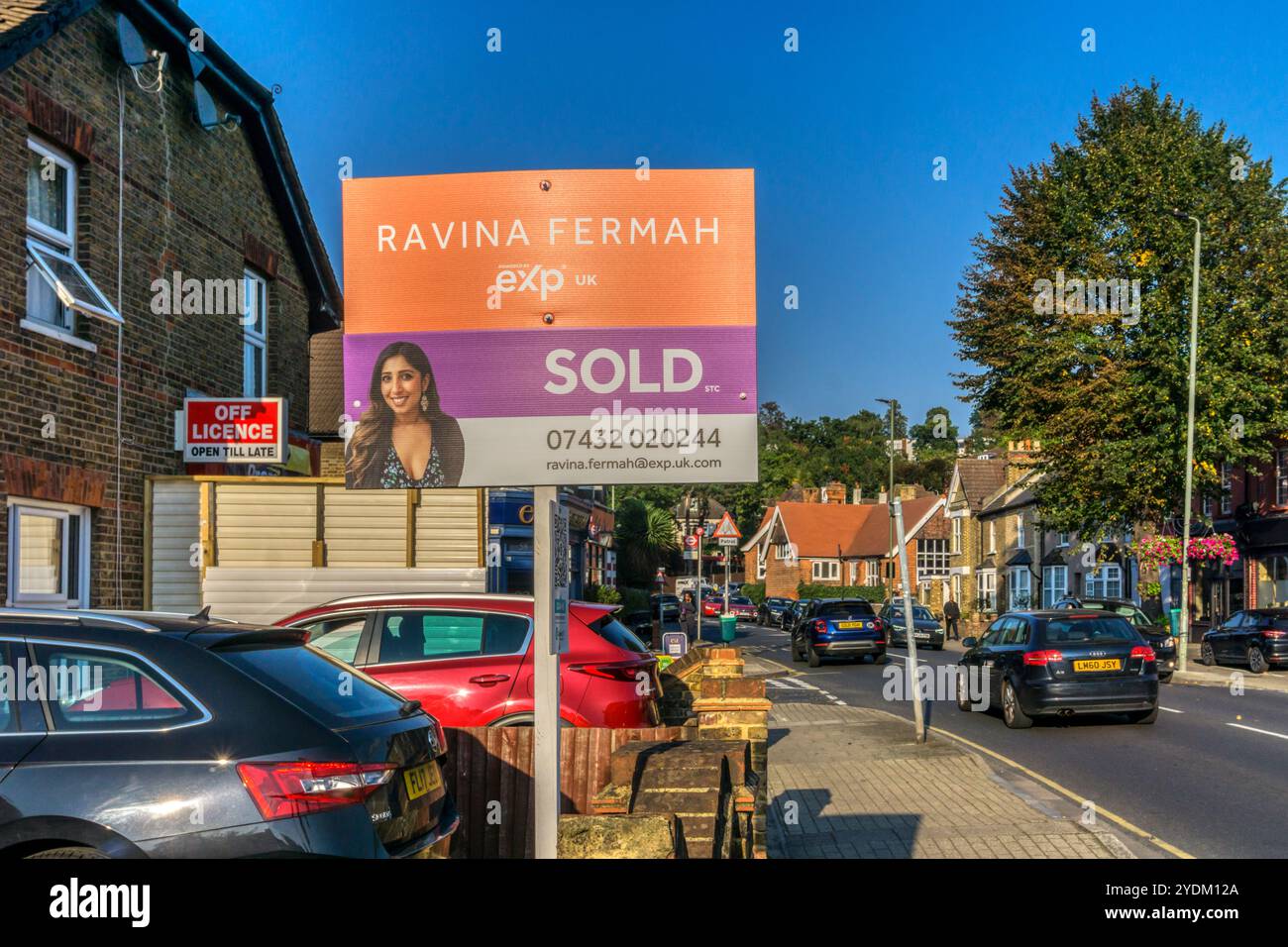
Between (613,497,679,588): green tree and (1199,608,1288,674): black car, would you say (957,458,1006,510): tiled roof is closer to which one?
(613,497,679,588): green tree

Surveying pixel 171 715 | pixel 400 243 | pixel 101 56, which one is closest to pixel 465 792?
pixel 171 715

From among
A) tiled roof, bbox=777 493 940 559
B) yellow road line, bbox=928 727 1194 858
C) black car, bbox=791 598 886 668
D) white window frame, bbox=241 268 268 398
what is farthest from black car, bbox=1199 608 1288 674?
tiled roof, bbox=777 493 940 559

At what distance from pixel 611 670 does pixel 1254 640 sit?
2434 centimetres

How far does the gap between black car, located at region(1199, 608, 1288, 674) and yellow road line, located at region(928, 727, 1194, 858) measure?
15.7 m

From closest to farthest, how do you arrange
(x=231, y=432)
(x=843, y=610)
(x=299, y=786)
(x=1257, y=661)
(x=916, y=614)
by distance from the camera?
(x=299, y=786) → (x=231, y=432) → (x=1257, y=661) → (x=843, y=610) → (x=916, y=614)

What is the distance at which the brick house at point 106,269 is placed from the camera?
11305mm

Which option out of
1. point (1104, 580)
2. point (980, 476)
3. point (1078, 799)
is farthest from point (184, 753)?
point (980, 476)

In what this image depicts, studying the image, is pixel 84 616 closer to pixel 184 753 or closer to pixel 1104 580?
pixel 184 753

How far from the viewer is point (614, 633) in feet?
30.7

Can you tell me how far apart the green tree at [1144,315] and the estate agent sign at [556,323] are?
29.4 m

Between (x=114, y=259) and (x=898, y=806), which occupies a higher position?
(x=114, y=259)

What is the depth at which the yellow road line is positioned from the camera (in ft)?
28.6

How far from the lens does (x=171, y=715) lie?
15.4 feet
